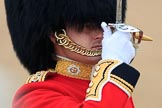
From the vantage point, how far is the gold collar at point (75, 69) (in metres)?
1.19

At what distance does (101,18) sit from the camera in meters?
1.21

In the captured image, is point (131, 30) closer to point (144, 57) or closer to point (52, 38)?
point (52, 38)

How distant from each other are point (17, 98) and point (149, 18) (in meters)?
1.40

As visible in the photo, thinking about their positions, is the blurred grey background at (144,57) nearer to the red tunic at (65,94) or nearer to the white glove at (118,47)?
the red tunic at (65,94)

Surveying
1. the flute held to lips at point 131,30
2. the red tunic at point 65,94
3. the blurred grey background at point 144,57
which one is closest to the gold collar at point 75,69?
the red tunic at point 65,94

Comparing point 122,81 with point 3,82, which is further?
point 3,82

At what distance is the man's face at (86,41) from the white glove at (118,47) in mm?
59

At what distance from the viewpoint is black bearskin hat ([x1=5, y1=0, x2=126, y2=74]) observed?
1.21 meters

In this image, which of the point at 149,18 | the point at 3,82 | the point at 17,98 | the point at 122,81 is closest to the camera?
the point at 122,81

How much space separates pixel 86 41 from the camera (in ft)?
3.84

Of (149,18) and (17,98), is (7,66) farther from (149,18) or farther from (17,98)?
(17,98)

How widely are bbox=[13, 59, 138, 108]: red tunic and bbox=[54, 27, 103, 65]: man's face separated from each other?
0.05m

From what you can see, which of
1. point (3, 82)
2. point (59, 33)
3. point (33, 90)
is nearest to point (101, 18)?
point (59, 33)

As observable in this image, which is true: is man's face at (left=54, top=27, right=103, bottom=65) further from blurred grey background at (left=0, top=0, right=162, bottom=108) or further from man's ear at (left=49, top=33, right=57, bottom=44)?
→ blurred grey background at (left=0, top=0, right=162, bottom=108)
